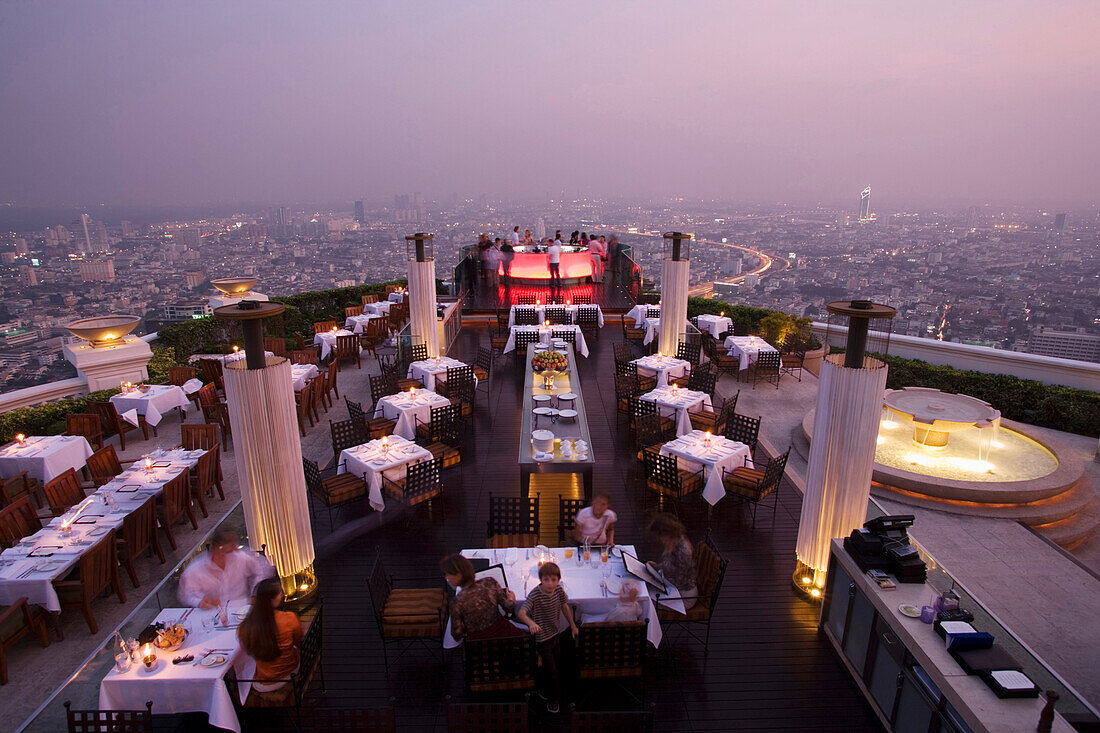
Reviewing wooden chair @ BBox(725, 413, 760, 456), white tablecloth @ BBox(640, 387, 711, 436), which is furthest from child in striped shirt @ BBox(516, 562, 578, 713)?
white tablecloth @ BBox(640, 387, 711, 436)

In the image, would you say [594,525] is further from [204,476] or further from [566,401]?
[204,476]

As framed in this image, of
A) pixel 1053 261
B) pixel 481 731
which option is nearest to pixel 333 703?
pixel 481 731

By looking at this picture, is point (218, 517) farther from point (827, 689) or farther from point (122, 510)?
point (827, 689)

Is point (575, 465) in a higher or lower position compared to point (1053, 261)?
lower

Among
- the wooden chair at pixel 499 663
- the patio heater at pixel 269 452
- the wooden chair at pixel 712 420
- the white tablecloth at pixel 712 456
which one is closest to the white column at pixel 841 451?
the white tablecloth at pixel 712 456

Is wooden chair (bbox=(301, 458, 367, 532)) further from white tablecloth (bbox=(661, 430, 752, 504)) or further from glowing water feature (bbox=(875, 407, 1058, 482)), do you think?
glowing water feature (bbox=(875, 407, 1058, 482))

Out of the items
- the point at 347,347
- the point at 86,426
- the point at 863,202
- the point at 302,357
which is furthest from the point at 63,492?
the point at 863,202

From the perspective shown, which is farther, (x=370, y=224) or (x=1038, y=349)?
(x=370, y=224)

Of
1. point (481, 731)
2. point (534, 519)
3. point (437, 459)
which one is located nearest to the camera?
point (481, 731)
